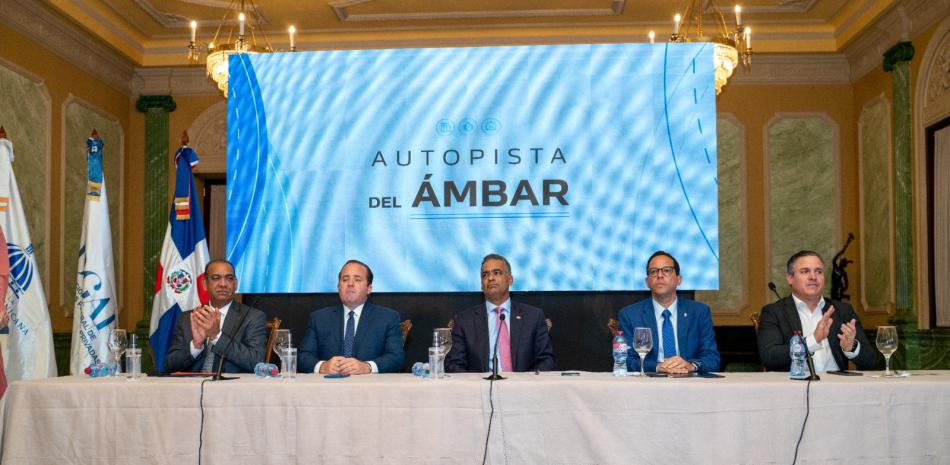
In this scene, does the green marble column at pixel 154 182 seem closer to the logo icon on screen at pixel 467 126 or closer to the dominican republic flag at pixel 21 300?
the dominican republic flag at pixel 21 300

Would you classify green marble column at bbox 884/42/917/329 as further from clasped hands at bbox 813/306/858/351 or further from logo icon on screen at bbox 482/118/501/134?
clasped hands at bbox 813/306/858/351

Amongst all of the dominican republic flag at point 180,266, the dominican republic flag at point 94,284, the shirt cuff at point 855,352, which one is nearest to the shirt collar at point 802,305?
the shirt cuff at point 855,352

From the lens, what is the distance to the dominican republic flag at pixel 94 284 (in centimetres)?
607

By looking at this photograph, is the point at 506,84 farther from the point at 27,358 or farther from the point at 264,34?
the point at 264,34

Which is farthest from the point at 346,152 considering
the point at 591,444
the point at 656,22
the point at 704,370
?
the point at 656,22

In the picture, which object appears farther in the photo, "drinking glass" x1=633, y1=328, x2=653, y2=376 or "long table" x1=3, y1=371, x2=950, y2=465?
"drinking glass" x1=633, y1=328, x2=653, y2=376

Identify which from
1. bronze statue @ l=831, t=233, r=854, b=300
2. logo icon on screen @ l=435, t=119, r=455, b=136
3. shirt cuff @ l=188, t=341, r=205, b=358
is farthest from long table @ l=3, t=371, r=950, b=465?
bronze statue @ l=831, t=233, r=854, b=300

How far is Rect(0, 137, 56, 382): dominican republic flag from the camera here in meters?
5.62

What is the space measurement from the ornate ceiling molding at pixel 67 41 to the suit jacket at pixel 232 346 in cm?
389

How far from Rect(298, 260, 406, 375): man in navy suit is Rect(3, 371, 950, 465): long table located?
4.10 feet

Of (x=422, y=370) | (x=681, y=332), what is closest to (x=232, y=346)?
(x=422, y=370)

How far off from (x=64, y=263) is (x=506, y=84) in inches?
174

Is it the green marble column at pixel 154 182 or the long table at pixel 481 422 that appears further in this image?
the green marble column at pixel 154 182

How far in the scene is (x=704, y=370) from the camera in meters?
4.00
